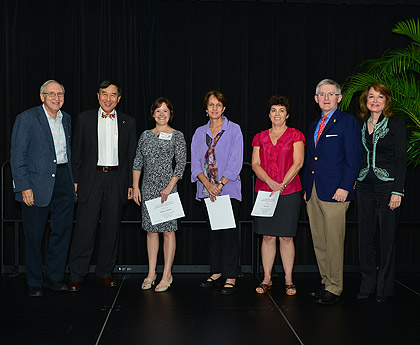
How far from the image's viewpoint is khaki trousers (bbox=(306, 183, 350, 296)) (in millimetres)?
3707

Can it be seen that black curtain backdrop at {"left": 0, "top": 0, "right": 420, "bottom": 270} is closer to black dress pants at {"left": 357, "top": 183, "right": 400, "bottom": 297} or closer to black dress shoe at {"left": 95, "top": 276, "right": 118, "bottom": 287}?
black dress shoe at {"left": 95, "top": 276, "right": 118, "bottom": 287}

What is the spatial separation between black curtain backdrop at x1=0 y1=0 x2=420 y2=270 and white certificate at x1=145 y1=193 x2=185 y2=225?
4.36 ft

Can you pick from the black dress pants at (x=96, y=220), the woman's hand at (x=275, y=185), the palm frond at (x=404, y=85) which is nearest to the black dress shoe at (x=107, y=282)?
the black dress pants at (x=96, y=220)

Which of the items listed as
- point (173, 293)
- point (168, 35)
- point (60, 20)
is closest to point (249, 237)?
point (173, 293)

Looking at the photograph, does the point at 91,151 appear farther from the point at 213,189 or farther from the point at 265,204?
the point at 265,204

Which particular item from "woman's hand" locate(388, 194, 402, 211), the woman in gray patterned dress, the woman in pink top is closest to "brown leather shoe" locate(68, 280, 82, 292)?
the woman in gray patterned dress

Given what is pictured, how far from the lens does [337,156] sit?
3.67 m

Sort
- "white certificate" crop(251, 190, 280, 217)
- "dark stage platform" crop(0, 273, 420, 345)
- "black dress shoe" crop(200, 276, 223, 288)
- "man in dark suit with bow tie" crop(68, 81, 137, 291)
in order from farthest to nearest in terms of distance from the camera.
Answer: "black dress shoe" crop(200, 276, 223, 288), "man in dark suit with bow tie" crop(68, 81, 137, 291), "white certificate" crop(251, 190, 280, 217), "dark stage platform" crop(0, 273, 420, 345)

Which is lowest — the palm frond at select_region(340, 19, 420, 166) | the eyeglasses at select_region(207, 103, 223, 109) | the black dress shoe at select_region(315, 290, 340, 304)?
the black dress shoe at select_region(315, 290, 340, 304)

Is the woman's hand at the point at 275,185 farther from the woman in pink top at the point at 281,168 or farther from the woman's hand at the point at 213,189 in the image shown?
the woman's hand at the point at 213,189

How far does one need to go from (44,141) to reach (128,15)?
1.98m

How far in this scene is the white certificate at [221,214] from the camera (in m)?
3.93

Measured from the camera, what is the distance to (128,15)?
515 centimetres

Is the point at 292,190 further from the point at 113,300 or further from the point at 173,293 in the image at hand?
the point at 113,300
